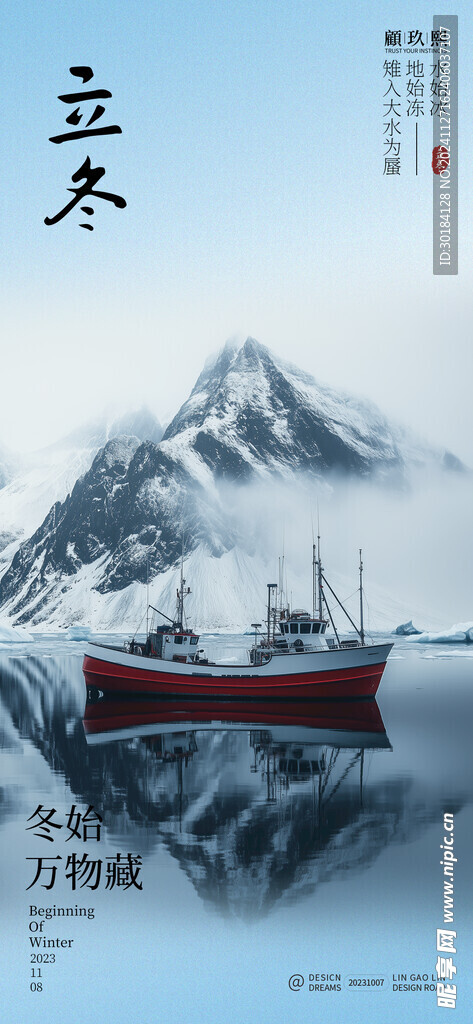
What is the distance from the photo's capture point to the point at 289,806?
27.5 metres

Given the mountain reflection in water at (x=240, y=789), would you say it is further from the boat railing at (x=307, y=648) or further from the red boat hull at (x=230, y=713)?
the boat railing at (x=307, y=648)

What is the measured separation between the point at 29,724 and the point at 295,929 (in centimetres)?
3884

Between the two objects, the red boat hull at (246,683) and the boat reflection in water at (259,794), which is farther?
the red boat hull at (246,683)

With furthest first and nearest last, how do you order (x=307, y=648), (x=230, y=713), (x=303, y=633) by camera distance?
(x=303, y=633) < (x=307, y=648) < (x=230, y=713)

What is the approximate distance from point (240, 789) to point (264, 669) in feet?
101

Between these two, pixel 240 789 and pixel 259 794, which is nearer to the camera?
pixel 259 794

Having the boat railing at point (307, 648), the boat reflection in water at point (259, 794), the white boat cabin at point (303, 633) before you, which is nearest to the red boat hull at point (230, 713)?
the boat reflection in water at point (259, 794)

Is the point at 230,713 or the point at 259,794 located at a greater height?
the point at 259,794

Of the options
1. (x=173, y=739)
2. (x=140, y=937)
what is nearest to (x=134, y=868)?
(x=140, y=937)

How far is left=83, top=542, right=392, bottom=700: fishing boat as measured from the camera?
61000mm

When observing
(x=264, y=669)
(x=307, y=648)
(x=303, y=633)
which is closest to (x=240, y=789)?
(x=264, y=669)

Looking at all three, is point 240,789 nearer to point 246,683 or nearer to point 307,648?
point 246,683

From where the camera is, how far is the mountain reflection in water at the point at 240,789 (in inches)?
814

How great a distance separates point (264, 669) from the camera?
2427 inches
